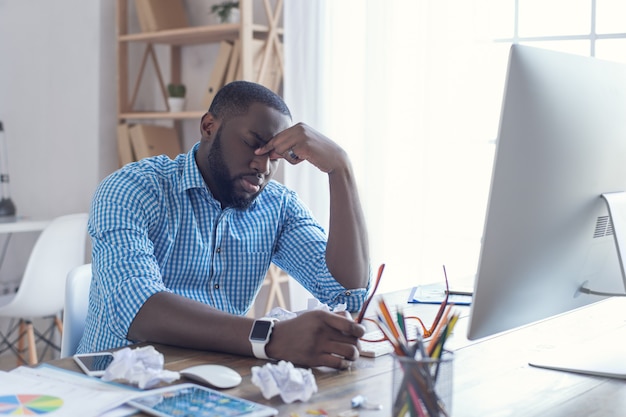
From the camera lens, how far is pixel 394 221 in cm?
295

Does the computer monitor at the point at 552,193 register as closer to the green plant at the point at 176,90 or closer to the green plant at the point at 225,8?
the green plant at the point at 225,8

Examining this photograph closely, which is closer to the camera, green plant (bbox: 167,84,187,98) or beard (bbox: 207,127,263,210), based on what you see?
beard (bbox: 207,127,263,210)

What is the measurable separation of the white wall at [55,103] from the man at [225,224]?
2.10m

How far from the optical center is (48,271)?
10.3ft

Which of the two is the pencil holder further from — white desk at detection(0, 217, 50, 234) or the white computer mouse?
white desk at detection(0, 217, 50, 234)

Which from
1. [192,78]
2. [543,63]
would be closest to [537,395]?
[543,63]

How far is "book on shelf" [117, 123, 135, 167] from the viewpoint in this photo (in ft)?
12.0

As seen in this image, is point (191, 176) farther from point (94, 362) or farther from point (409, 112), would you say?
point (409, 112)

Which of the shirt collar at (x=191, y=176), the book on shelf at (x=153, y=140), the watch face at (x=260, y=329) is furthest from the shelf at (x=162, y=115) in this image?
the watch face at (x=260, y=329)

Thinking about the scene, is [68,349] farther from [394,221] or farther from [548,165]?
[394,221]

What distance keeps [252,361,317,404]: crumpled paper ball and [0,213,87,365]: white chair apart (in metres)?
2.25

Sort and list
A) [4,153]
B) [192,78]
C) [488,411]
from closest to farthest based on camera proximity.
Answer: [488,411] → [192,78] → [4,153]

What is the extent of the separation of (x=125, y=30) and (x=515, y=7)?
6.03 ft

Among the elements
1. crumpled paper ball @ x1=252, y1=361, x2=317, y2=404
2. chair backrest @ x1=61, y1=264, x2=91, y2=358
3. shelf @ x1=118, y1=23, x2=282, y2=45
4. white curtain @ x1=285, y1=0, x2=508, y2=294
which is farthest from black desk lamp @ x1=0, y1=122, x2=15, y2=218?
crumpled paper ball @ x1=252, y1=361, x2=317, y2=404
